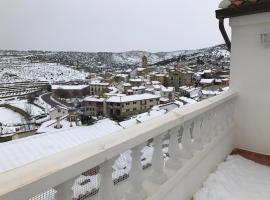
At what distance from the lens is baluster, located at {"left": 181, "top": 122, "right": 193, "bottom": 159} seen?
2014mm

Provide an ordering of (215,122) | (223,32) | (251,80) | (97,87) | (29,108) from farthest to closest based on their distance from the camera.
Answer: (97,87)
(29,108)
(223,32)
(251,80)
(215,122)

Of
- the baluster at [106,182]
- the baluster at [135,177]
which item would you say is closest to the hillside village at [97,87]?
the baluster at [135,177]

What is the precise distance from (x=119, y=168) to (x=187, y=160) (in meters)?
0.81

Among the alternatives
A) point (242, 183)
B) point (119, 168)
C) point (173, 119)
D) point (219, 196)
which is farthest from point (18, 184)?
point (242, 183)

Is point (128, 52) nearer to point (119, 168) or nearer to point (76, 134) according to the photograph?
point (76, 134)

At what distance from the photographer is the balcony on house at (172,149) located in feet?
3.00

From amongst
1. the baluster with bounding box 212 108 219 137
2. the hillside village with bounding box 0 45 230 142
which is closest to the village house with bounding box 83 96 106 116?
the hillside village with bounding box 0 45 230 142

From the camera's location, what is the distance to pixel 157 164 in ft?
5.32

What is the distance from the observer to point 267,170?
8.95 ft

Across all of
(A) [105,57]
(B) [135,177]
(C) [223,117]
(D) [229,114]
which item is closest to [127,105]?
(D) [229,114]

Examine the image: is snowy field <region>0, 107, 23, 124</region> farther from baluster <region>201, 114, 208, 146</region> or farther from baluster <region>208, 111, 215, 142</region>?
baluster <region>201, 114, 208, 146</region>

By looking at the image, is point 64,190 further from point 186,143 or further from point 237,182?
point 237,182

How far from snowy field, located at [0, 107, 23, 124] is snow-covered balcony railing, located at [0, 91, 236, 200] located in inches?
1826

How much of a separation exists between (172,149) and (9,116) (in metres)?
52.4
